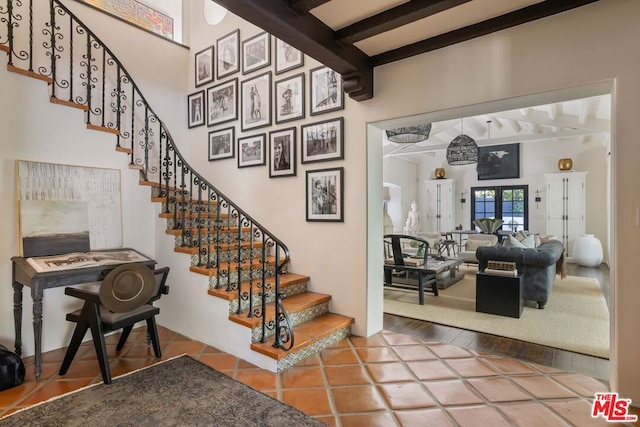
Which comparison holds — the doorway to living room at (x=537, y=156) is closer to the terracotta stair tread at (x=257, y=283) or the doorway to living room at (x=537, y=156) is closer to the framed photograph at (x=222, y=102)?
the terracotta stair tread at (x=257, y=283)

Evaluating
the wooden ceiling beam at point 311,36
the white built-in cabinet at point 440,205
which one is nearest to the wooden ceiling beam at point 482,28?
the wooden ceiling beam at point 311,36

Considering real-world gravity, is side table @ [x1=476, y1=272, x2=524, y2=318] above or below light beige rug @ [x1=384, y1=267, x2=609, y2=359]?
above

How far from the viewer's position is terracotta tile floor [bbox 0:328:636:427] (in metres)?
2.10

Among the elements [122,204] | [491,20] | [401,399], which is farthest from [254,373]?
[491,20]

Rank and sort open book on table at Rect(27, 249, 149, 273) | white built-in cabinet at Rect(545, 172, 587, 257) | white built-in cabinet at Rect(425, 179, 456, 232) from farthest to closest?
white built-in cabinet at Rect(425, 179, 456, 232), white built-in cabinet at Rect(545, 172, 587, 257), open book on table at Rect(27, 249, 149, 273)

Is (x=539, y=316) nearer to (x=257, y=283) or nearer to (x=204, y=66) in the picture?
(x=257, y=283)

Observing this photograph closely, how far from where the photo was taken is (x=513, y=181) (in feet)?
34.5

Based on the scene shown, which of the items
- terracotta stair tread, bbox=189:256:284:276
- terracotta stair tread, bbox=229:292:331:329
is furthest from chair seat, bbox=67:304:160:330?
terracotta stair tread, bbox=229:292:331:329

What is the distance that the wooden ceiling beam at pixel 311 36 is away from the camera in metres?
2.00

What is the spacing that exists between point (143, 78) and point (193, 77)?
2.53 feet

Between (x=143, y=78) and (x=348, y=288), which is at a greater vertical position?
(x=143, y=78)

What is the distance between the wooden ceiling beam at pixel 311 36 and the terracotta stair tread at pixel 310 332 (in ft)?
7.52

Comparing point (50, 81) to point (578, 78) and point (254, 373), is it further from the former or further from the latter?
point (578, 78)

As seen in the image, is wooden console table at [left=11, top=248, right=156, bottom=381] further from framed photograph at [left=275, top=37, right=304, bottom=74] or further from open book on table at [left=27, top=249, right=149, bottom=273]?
framed photograph at [left=275, top=37, right=304, bottom=74]
